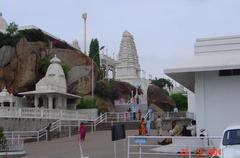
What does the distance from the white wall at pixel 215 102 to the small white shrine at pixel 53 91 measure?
1081 inches

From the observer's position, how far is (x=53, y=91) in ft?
147

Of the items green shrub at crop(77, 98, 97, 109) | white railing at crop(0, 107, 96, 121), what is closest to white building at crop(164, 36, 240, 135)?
white railing at crop(0, 107, 96, 121)

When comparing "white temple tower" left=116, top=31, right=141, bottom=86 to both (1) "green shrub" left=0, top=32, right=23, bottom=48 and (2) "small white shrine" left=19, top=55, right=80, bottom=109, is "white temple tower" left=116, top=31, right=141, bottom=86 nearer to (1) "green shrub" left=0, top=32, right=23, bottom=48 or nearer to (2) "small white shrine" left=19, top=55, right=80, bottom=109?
(1) "green shrub" left=0, top=32, right=23, bottom=48

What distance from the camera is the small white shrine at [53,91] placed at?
1777 inches

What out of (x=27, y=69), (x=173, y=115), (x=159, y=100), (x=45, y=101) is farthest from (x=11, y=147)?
(x=159, y=100)

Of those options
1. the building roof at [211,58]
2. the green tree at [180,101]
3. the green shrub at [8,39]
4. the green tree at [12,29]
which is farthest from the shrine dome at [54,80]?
the green tree at [180,101]

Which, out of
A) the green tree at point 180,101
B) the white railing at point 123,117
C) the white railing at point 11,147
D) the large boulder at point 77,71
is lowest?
the white railing at point 11,147

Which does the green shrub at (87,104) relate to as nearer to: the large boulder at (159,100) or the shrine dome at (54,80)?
the shrine dome at (54,80)

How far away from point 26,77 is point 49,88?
721 cm

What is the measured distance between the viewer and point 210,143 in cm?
1842

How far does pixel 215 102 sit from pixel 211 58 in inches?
84.6

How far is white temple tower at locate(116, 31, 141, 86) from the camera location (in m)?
109

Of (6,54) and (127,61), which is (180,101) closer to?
(127,61)

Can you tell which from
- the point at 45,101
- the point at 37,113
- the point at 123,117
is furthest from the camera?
the point at 45,101
